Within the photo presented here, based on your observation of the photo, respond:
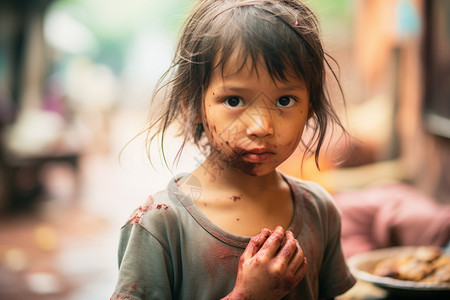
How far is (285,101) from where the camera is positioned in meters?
0.97

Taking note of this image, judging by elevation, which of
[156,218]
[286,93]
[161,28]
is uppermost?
[161,28]

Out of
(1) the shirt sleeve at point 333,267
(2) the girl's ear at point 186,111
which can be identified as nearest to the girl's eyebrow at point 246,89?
(2) the girl's ear at point 186,111

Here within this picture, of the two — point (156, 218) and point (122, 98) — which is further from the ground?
point (122, 98)

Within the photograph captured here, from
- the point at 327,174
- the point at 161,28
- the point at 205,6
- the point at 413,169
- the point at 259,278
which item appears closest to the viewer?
the point at 259,278

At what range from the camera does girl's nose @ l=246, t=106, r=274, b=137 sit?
0.93 meters

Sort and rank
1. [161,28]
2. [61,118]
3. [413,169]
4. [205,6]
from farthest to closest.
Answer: [161,28] < [61,118] < [413,169] < [205,6]

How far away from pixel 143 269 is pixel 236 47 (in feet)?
1.43

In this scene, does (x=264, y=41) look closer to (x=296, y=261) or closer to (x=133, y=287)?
(x=296, y=261)

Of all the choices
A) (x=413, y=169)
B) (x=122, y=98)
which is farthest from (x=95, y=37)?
(x=413, y=169)

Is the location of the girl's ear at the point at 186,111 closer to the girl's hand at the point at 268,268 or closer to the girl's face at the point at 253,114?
the girl's face at the point at 253,114

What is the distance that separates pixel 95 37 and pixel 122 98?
5.18 feet

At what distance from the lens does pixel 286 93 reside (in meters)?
0.96

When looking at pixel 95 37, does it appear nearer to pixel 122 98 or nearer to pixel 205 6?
pixel 122 98

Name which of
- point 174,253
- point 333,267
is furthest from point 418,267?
point 174,253
